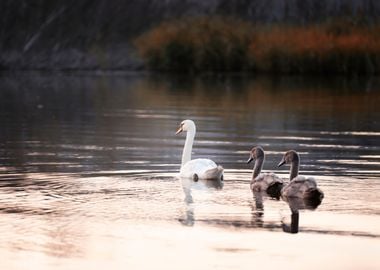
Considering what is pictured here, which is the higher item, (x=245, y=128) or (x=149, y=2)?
(x=149, y=2)

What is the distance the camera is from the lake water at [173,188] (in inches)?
572

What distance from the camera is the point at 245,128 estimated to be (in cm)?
3053

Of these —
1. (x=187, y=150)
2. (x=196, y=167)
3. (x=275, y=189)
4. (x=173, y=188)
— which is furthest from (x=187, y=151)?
(x=275, y=189)

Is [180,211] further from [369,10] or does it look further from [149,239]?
[369,10]

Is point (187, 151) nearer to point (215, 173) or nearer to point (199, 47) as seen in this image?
point (215, 173)

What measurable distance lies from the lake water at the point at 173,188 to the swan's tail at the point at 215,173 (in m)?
0.17

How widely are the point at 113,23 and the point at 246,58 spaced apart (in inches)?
425

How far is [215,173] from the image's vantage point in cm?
2003

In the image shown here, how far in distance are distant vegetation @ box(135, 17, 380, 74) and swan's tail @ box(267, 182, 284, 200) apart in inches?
1726

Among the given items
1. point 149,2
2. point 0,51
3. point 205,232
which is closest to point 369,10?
point 149,2

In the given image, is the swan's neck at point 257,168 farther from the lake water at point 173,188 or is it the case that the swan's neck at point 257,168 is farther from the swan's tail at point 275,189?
the swan's tail at point 275,189

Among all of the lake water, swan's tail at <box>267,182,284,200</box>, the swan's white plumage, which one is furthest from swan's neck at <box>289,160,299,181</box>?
the swan's white plumage

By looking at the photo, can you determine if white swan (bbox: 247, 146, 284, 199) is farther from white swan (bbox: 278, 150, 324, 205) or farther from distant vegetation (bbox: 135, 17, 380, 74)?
distant vegetation (bbox: 135, 17, 380, 74)

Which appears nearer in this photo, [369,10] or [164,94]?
[164,94]
